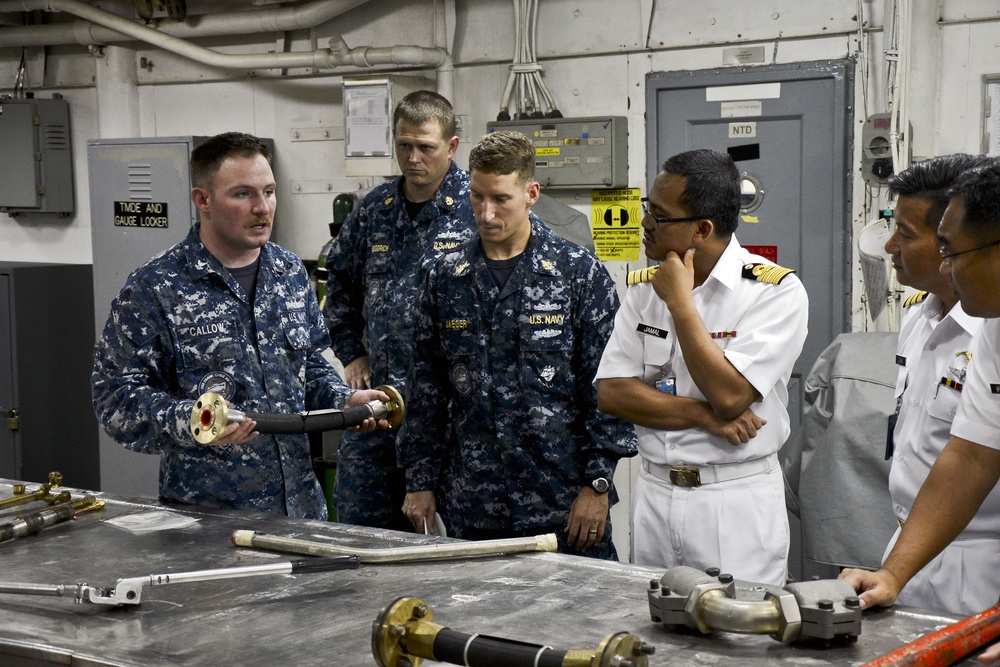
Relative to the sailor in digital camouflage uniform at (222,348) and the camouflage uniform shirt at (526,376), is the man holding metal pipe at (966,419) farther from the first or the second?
the sailor in digital camouflage uniform at (222,348)

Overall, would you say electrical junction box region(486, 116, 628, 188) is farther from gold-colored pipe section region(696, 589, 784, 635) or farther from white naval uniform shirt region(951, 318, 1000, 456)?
gold-colored pipe section region(696, 589, 784, 635)

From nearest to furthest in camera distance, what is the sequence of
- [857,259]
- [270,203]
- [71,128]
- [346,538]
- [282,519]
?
[346,538] < [282,519] < [270,203] < [857,259] < [71,128]

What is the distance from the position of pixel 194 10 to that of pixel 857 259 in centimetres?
362

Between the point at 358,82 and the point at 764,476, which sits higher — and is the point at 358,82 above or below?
above

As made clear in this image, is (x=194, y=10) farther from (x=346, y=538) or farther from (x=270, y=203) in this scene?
(x=346, y=538)

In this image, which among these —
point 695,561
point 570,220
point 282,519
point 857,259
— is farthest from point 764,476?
point 570,220

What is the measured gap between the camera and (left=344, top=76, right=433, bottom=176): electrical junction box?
4957 millimetres

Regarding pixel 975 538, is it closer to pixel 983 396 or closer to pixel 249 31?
pixel 983 396

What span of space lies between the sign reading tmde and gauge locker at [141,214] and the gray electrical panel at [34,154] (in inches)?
30.8

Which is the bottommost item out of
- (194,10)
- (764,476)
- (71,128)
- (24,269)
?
(764,476)

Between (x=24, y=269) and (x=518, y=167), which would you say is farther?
(x=24, y=269)

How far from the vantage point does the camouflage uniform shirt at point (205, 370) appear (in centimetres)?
269

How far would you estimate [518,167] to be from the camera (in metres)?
3.00

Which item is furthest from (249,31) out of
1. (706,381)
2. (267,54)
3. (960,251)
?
(960,251)
